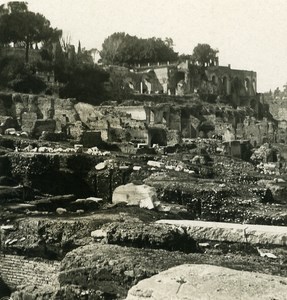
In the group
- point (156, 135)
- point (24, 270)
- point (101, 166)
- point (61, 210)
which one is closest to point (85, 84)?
point (156, 135)

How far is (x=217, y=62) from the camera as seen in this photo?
65188 millimetres

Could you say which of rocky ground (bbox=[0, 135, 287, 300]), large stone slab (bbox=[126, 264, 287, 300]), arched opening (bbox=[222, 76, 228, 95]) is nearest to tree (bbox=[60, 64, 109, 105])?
arched opening (bbox=[222, 76, 228, 95])

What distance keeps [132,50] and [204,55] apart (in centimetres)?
954

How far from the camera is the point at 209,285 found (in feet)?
15.7

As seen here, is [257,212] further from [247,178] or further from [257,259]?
[247,178]

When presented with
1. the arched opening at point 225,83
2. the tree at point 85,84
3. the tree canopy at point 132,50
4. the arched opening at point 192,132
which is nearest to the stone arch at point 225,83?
the arched opening at point 225,83

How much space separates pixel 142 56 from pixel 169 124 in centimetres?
2211

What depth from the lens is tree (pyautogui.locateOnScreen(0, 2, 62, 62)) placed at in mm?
42125

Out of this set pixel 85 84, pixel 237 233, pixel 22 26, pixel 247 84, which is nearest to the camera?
pixel 237 233

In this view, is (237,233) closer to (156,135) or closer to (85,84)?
(156,135)

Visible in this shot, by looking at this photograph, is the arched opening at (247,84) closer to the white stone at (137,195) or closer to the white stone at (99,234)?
the white stone at (137,195)

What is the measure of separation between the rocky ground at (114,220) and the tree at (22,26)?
29766mm

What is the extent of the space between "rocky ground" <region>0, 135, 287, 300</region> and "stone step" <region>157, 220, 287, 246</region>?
76mm

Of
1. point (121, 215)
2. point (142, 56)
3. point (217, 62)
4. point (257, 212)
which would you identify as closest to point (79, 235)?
point (121, 215)
